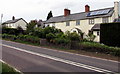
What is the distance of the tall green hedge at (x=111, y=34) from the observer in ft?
80.5

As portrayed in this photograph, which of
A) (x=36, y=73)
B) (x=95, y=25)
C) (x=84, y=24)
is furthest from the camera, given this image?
(x=84, y=24)

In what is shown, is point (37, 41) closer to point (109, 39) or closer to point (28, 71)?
point (109, 39)

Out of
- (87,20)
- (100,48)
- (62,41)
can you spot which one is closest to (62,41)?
(62,41)

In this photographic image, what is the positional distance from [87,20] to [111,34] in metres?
16.9

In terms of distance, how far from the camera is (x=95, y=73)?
10.7 metres

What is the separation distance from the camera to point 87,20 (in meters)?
42.0

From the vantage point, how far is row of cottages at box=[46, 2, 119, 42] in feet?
123

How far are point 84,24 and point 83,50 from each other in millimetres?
20656

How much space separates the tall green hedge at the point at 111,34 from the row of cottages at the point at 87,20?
974 cm

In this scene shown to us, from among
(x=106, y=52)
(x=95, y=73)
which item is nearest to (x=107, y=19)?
(x=106, y=52)

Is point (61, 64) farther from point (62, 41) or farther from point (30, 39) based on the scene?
point (30, 39)

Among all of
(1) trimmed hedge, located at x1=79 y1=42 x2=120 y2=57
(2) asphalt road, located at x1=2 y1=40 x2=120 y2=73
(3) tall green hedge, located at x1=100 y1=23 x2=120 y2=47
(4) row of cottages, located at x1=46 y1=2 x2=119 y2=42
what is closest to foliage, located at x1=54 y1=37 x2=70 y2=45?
(1) trimmed hedge, located at x1=79 y1=42 x2=120 y2=57

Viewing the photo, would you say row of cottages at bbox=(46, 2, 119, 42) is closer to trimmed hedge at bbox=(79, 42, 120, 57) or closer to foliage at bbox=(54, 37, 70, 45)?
foliage at bbox=(54, 37, 70, 45)

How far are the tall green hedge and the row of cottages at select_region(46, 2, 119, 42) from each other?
9740mm
